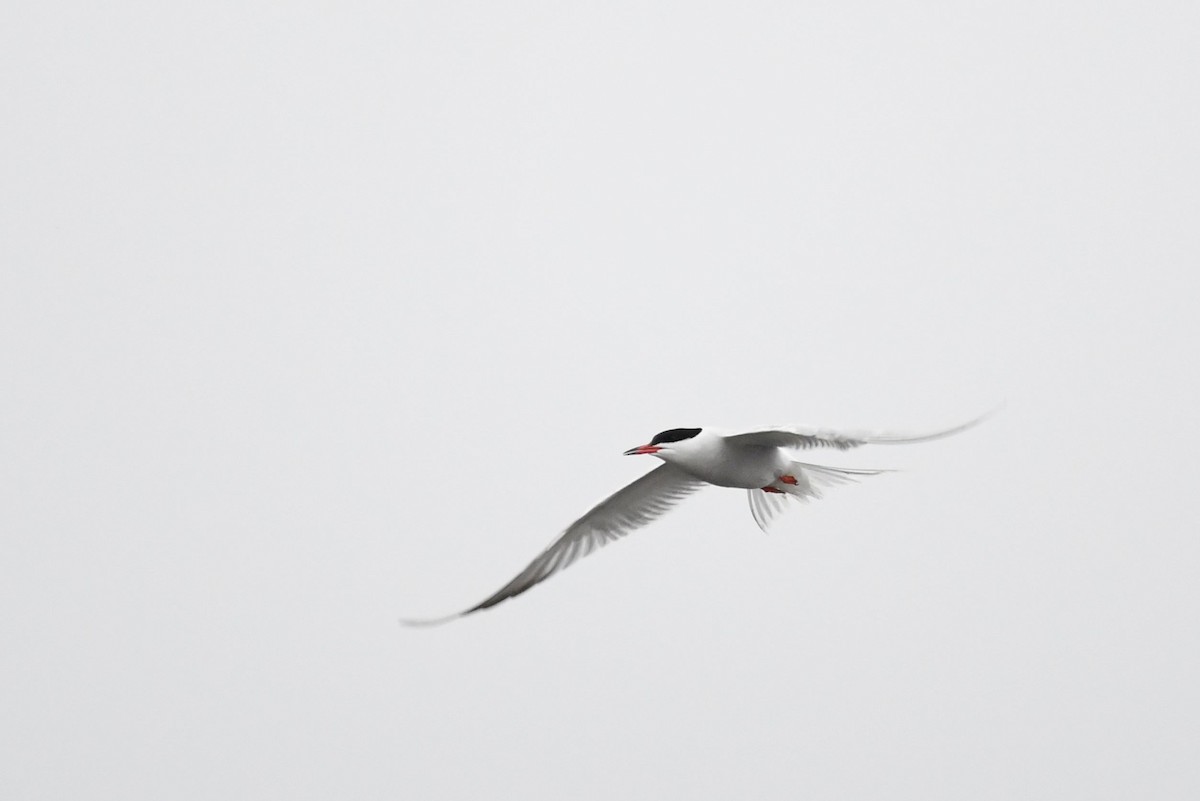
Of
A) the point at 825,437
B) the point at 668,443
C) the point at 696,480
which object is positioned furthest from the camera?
the point at 696,480

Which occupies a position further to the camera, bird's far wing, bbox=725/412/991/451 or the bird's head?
the bird's head

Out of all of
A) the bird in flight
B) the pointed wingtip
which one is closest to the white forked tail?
the bird in flight

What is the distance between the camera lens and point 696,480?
11406 mm

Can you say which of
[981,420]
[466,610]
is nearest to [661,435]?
[466,610]

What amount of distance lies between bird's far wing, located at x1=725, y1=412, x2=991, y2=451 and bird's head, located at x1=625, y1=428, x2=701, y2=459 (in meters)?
0.42

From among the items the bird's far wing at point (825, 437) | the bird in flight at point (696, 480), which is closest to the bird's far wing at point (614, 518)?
the bird in flight at point (696, 480)

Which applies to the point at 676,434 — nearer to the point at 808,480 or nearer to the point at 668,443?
the point at 668,443

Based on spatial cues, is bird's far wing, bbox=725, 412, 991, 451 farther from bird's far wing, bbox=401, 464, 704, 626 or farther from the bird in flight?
bird's far wing, bbox=401, 464, 704, 626

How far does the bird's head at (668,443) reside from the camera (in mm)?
10250

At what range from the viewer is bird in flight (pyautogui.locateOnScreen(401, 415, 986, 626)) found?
989 cm

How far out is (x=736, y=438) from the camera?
10156 millimetres

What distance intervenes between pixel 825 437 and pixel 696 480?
2.53 metres

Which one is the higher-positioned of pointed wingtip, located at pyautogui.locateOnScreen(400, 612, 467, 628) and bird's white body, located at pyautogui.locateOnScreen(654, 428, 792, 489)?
bird's white body, located at pyautogui.locateOnScreen(654, 428, 792, 489)

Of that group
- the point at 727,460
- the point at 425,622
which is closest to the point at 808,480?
the point at 727,460
